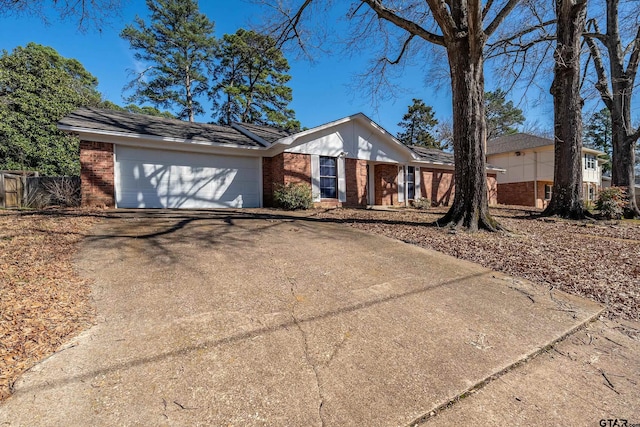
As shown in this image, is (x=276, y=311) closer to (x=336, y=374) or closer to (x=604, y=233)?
(x=336, y=374)

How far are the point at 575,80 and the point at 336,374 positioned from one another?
1223 cm

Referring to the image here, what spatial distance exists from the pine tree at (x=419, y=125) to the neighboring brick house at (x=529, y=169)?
733 cm

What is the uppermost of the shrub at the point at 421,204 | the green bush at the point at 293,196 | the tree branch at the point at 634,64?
the tree branch at the point at 634,64

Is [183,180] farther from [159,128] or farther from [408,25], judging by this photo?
[408,25]

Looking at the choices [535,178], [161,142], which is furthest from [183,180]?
[535,178]

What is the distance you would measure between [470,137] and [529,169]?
21161mm

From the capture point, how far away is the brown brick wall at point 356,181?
1275cm

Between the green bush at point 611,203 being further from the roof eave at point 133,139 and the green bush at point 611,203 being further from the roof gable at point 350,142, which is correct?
the roof eave at point 133,139

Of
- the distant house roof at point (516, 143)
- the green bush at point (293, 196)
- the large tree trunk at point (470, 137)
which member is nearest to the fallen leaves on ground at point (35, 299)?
the green bush at point (293, 196)

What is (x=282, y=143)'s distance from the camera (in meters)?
10.8

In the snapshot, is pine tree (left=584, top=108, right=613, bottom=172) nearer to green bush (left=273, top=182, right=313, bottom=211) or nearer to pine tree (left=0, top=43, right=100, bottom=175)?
green bush (left=273, top=182, right=313, bottom=211)

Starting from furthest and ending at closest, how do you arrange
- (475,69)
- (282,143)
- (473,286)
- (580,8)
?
(282,143)
(580,8)
(475,69)
(473,286)

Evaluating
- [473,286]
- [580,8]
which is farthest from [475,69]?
[580,8]

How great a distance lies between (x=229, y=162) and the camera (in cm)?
1160
